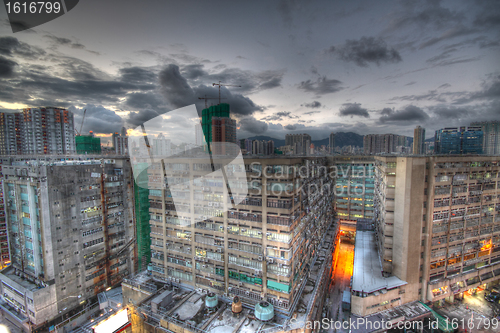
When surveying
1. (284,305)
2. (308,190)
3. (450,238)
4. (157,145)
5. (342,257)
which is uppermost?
(157,145)

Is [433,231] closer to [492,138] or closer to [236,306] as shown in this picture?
[236,306]

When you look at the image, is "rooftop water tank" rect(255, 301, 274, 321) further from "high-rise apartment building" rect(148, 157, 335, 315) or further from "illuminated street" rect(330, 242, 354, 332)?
"illuminated street" rect(330, 242, 354, 332)

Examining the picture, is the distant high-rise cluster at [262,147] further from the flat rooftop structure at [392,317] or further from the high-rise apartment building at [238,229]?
the flat rooftop structure at [392,317]

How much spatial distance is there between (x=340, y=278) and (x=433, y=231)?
22.4m

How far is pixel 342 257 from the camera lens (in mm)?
55875

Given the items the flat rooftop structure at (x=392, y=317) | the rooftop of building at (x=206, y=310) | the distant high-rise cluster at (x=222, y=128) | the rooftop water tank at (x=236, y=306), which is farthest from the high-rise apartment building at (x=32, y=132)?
the flat rooftop structure at (x=392, y=317)

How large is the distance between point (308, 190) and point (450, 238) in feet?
76.6

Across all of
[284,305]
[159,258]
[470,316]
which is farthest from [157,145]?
[470,316]

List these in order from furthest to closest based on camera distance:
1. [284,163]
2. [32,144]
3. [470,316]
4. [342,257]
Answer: [32,144] → [342,257] → [470,316] → [284,163]

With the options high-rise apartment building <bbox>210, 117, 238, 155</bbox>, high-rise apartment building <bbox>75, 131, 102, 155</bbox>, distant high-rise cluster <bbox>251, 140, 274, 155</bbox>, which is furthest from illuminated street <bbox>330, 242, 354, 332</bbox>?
high-rise apartment building <bbox>75, 131, 102, 155</bbox>

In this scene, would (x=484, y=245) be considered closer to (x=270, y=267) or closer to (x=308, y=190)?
(x=308, y=190)

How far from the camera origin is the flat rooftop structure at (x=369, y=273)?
30.4 m

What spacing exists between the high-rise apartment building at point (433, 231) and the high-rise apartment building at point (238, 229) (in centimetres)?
1201

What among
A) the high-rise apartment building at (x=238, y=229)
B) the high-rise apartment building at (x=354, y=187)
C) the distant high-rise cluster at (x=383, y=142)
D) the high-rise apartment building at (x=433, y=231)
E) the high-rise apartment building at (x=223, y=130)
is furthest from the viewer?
the distant high-rise cluster at (x=383, y=142)
